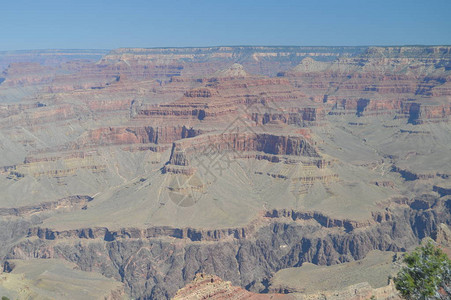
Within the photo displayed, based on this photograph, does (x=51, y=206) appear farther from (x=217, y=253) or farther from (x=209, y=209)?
(x=217, y=253)

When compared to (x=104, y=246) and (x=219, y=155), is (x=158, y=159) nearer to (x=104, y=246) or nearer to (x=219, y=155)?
(x=219, y=155)

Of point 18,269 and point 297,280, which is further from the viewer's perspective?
point 18,269

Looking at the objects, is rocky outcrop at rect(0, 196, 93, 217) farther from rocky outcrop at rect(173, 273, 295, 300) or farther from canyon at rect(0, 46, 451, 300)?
rocky outcrop at rect(173, 273, 295, 300)

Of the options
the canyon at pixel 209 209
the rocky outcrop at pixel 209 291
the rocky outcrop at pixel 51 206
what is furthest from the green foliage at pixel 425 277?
the rocky outcrop at pixel 51 206

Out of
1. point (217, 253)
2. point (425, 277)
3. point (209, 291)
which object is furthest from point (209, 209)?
point (425, 277)

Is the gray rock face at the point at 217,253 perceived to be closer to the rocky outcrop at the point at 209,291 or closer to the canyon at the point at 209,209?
the canyon at the point at 209,209

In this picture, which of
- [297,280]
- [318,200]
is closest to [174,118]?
[318,200]
